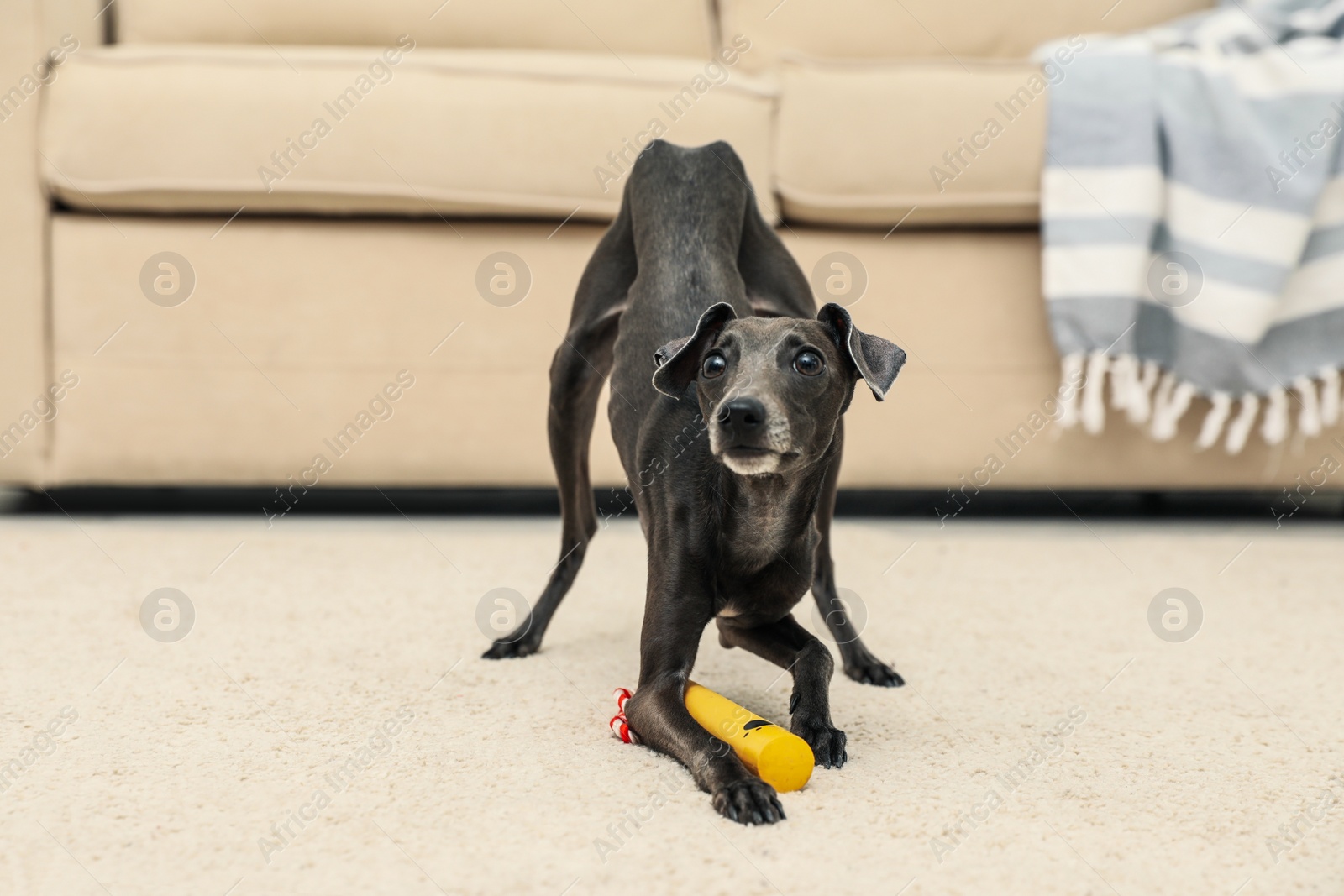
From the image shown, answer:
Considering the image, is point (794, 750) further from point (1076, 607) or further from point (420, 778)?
point (1076, 607)

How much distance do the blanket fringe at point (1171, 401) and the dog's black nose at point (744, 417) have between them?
1.55 meters

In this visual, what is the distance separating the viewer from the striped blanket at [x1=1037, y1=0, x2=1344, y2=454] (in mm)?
2508

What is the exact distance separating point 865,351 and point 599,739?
55 centimetres

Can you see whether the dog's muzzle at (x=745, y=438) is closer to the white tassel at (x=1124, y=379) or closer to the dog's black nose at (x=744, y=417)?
the dog's black nose at (x=744, y=417)

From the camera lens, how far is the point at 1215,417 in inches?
101

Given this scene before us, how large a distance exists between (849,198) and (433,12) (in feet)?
4.13

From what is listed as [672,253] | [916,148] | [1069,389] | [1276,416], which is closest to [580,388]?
[672,253]

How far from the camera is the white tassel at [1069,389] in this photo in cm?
254

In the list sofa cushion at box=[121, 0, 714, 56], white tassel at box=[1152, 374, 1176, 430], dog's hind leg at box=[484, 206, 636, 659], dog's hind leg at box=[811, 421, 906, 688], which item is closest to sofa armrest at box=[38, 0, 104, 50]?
sofa cushion at box=[121, 0, 714, 56]

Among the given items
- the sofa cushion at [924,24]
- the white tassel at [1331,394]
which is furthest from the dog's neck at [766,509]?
the sofa cushion at [924,24]

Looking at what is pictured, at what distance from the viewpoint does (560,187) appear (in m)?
2.52

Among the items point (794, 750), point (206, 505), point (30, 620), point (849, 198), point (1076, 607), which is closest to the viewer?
point (794, 750)

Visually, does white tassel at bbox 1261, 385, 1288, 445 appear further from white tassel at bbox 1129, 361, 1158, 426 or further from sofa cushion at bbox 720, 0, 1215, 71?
sofa cushion at bbox 720, 0, 1215, 71

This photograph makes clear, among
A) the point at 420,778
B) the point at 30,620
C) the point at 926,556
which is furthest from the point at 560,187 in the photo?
the point at 420,778
